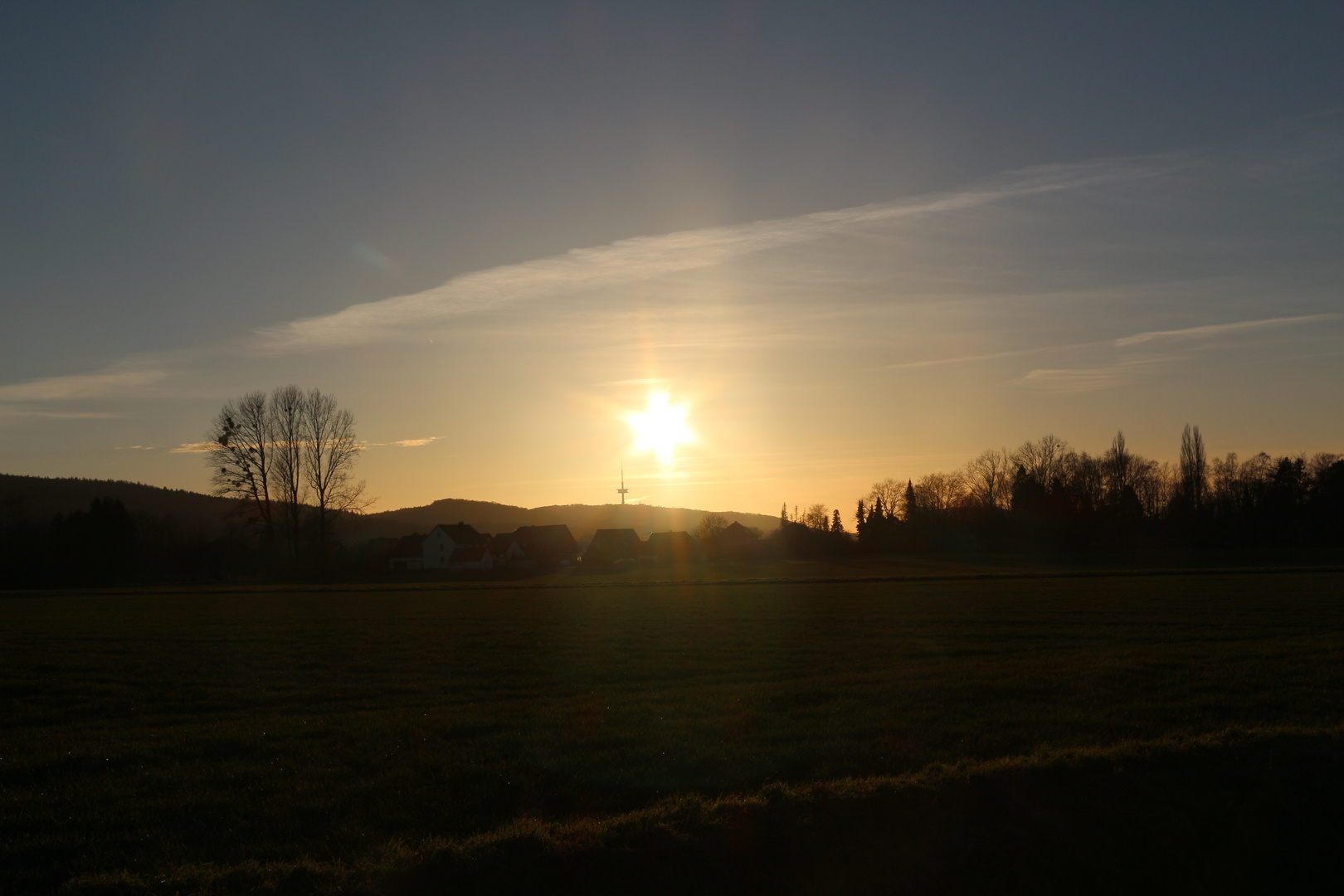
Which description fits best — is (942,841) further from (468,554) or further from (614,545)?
(614,545)

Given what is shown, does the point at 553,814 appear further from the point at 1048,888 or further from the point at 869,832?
the point at 1048,888

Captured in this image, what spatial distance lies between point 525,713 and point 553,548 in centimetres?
10397

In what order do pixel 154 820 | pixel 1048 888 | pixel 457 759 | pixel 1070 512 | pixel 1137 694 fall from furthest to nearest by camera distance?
pixel 1070 512 → pixel 1137 694 → pixel 457 759 → pixel 154 820 → pixel 1048 888

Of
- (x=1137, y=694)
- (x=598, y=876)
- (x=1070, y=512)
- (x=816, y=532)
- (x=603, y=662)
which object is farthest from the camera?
(x=816, y=532)

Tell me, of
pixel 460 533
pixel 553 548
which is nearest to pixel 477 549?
pixel 460 533

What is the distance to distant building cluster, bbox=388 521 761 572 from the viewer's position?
355 ft

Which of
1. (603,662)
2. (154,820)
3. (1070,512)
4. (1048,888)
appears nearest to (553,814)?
(154,820)

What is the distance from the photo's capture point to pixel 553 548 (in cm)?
11600

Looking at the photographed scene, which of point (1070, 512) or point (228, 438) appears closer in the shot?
point (228, 438)

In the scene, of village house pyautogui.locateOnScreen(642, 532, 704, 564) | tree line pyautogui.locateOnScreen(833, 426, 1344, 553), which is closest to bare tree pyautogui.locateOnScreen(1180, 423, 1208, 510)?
tree line pyautogui.locateOnScreen(833, 426, 1344, 553)

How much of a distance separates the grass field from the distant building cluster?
76.7 metres

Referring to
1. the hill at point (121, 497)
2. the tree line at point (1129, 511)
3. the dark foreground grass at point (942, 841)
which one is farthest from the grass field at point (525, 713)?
the hill at point (121, 497)

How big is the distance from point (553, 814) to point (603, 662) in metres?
11.5

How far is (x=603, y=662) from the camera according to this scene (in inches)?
768
